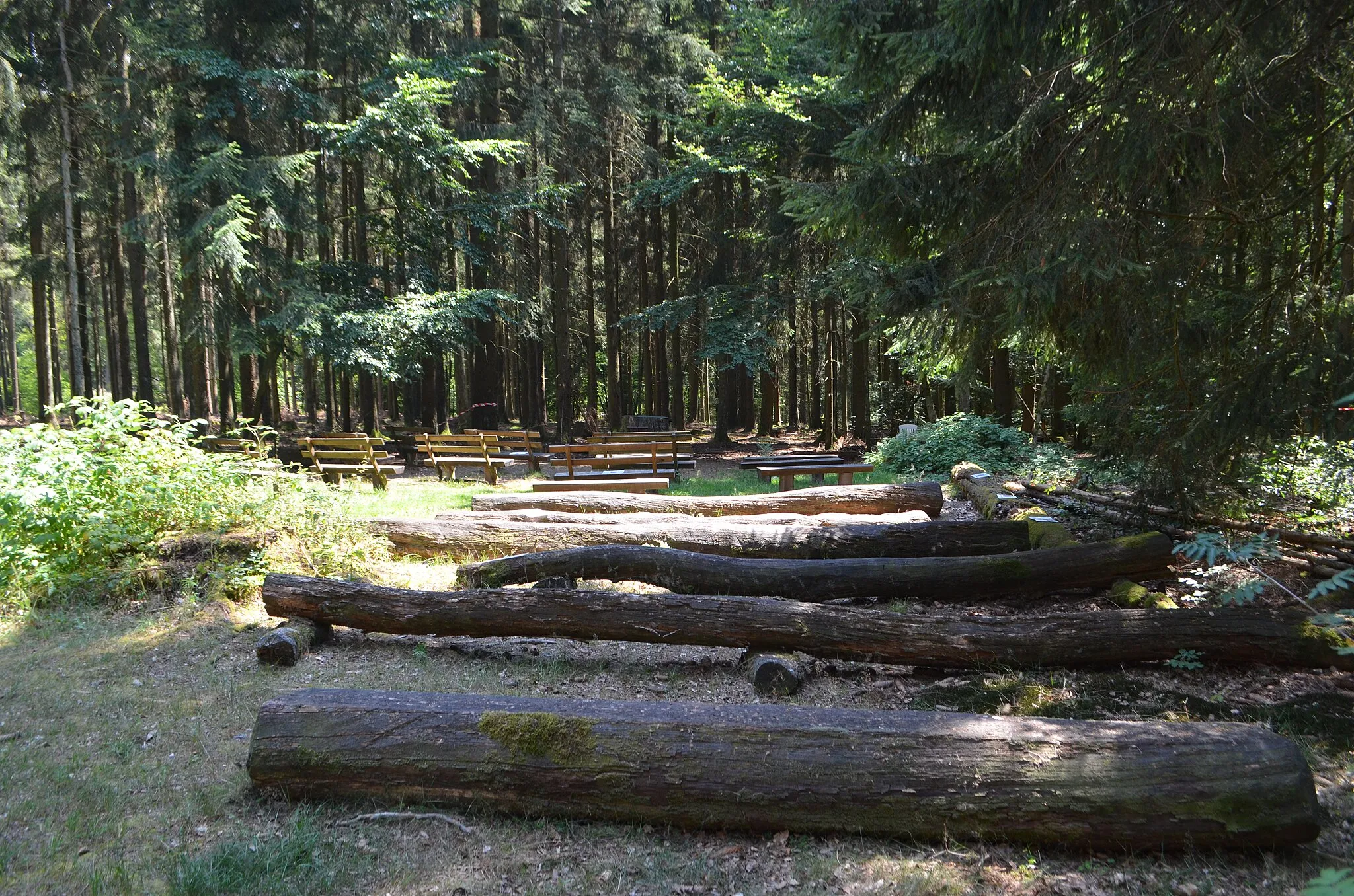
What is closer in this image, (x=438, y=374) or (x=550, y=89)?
(x=550, y=89)

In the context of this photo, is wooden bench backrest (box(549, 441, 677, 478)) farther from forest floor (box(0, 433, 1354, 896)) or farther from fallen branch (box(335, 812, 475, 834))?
fallen branch (box(335, 812, 475, 834))

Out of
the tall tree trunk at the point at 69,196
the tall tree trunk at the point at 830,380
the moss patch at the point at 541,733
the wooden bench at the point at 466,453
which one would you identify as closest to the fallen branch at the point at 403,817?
the moss patch at the point at 541,733

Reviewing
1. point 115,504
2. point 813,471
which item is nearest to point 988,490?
point 813,471

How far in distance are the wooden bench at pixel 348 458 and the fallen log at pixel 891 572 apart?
27.0 ft

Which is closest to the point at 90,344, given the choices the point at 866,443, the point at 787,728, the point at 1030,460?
the point at 866,443

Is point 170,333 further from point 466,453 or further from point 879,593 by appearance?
point 879,593

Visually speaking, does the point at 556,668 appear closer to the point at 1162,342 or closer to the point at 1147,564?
the point at 1147,564

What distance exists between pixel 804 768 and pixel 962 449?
43.5ft

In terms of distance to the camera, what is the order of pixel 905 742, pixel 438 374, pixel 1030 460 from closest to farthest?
pixel 905 742 < pixel 1030 460 < pixel 438 374

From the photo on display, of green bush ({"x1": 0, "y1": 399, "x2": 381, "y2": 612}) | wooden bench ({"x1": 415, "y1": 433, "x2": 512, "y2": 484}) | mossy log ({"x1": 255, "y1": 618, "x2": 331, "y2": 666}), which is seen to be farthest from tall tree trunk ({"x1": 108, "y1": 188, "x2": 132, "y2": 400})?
Result: mossy log ({"x1": 255, "y1": 618, "x2": 331, "y2": 666})

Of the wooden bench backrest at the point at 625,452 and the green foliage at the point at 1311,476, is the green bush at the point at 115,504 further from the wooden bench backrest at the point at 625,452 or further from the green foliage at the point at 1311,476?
the green foliage at the point at 1311,476

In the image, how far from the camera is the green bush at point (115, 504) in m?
7.07

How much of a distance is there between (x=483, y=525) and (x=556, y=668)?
10.6 ft

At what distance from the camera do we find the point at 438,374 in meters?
24.2
